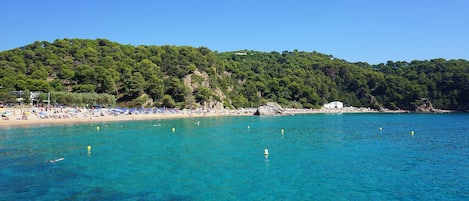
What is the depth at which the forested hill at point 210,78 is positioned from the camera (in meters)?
82.0

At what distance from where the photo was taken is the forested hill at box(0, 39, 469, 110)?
82.0 meters

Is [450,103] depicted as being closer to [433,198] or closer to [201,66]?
[201,66]

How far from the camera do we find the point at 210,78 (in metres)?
104

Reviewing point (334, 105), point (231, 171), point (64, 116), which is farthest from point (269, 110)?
point (231, 171)

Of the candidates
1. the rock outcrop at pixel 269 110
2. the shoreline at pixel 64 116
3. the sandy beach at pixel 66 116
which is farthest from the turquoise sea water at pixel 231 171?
the rock outcrop at pixel 269 110

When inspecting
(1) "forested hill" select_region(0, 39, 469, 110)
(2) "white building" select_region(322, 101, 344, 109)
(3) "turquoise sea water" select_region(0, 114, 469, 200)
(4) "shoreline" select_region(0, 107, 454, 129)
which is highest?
(1) "forested hill" select_region(0, 39, 469, 110)

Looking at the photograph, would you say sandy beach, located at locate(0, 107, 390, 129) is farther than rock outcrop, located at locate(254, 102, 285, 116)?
No

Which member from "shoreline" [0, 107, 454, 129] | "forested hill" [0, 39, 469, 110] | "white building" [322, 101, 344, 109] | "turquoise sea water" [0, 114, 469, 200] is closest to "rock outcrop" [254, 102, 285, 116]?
"forested hill" [0, 39, 469, 110]

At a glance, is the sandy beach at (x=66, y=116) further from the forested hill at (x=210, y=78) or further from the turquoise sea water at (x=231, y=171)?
the turquoise sea water at (x=231, y=171)

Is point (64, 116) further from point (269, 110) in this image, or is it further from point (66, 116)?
point (269, 110)

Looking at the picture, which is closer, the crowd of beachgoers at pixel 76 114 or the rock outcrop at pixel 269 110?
the crowd of beachgoers at pixel 76 114

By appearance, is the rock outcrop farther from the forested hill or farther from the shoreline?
the shoreline

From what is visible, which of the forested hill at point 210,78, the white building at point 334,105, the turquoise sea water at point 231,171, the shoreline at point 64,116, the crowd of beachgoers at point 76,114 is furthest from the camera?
the white building at point 334,105

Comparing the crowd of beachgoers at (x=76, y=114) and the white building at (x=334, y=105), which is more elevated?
the white building at (x=334, y=105)
